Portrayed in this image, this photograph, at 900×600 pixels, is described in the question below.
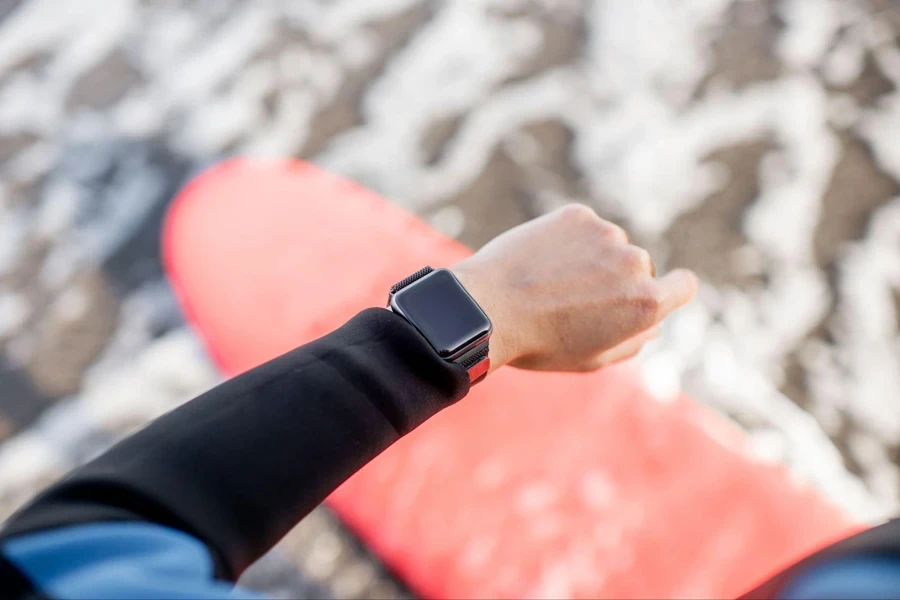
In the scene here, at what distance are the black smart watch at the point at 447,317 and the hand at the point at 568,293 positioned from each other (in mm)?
70

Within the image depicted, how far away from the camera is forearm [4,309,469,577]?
42 centimetres

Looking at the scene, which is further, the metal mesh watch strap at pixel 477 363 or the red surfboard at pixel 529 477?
the red surfboard at pixel 529 477

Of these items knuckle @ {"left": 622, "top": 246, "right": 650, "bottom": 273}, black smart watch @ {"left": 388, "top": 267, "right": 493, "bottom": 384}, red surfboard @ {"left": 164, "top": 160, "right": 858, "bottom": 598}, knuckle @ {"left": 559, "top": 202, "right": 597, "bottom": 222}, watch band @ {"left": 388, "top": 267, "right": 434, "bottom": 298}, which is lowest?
red surfboard @ {"left": 164, "top": 160, "right": 858, "bottom": 598}

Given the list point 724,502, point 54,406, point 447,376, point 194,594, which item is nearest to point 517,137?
point 724,502

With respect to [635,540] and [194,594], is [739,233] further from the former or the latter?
[194,594]

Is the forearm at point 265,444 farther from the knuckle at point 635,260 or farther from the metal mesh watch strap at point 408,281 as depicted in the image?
the knuckle at point 635,260

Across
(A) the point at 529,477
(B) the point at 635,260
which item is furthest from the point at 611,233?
(A) the point at 529,477

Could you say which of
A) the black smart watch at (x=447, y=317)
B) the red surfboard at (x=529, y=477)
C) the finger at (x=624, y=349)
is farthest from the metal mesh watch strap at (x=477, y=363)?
the red surfboard at (x=529, y=477)

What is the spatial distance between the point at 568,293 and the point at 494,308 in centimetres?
9

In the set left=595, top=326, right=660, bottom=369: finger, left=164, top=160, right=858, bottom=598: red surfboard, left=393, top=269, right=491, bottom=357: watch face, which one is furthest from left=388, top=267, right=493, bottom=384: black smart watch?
left=164, top=160, right=858, bottom=598: red surfboard

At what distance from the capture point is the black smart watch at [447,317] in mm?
602

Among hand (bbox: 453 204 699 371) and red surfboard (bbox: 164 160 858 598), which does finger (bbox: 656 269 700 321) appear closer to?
hand (bbox: 453 204 699 371)

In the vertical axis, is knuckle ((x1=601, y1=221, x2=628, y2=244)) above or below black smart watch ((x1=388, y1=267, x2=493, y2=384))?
below

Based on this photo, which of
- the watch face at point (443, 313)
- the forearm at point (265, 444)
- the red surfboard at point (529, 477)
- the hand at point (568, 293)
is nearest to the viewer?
the forearm at point (265, 444)
